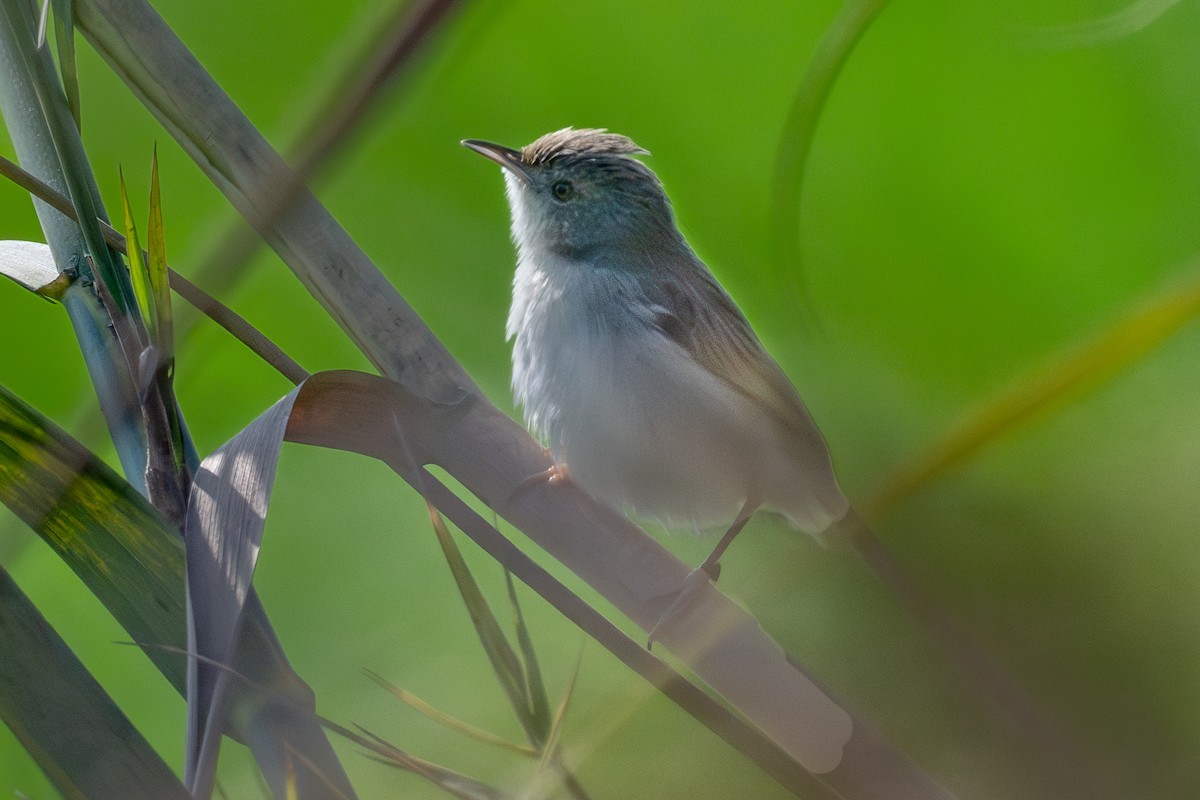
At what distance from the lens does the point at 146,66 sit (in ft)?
1.64

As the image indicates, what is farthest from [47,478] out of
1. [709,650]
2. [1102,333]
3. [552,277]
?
[552,277]

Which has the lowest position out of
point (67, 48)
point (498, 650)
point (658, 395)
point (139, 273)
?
point (658, 395)

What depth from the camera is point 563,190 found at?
5.11 ft

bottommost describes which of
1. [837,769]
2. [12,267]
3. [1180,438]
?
[837,769]

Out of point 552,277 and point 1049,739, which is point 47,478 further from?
point 552,277

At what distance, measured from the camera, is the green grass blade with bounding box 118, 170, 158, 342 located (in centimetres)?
47

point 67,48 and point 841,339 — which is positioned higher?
point 67,48

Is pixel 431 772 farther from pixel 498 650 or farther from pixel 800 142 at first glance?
pixel 800 142

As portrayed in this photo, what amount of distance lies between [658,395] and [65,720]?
0.93 meters

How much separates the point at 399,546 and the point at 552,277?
0.77 m

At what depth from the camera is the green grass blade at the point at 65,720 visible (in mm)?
359

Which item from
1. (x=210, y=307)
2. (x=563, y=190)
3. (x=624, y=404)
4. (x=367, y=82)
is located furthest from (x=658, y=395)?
(x=367, y=82)

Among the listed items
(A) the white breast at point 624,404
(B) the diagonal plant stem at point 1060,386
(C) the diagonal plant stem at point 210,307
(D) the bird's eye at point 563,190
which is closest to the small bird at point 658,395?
(A) the white breast at point 624,404

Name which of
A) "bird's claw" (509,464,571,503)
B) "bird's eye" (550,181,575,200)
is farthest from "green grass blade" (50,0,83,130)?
"bird's eye" (550,181,575,200)
